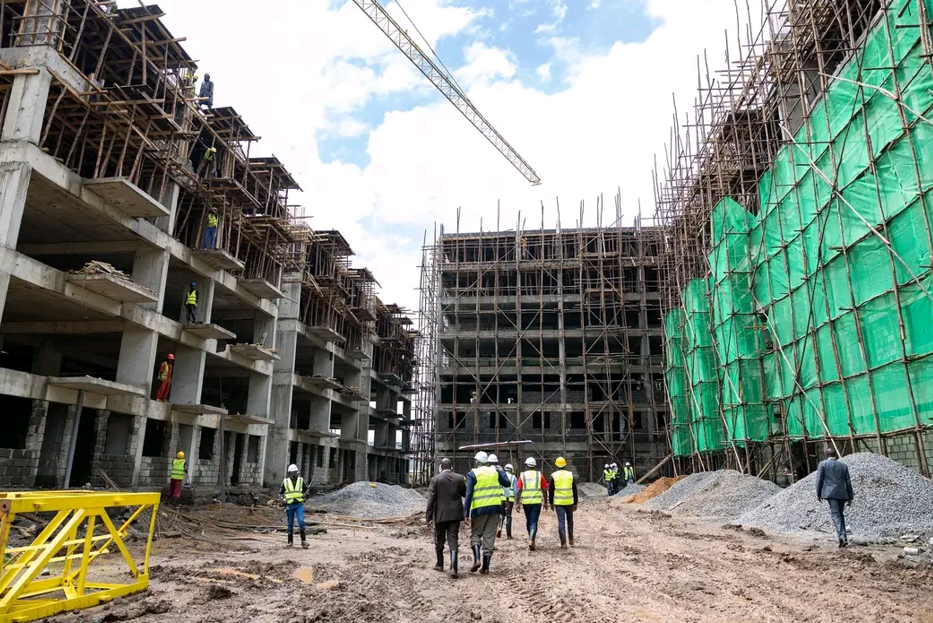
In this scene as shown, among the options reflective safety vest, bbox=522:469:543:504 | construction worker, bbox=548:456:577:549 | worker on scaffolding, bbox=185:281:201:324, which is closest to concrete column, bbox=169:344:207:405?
worker on scaffolding, bbox=185:281:201:324

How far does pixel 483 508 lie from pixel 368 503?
46.8 feet

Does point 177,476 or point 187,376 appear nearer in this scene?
point 177,476

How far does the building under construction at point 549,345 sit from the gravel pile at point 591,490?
69.2 inches

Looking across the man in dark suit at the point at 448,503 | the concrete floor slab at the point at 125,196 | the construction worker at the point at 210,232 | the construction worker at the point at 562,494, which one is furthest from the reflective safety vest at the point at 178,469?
the man in dark suit at the point at 448,503

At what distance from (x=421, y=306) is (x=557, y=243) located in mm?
8959

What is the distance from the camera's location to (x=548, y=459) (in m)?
34.5

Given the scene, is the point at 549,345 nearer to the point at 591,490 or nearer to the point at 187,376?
the point at 591,490

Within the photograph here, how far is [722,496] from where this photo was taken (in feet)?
59.0

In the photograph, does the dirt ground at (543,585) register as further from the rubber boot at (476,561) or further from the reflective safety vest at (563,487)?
the reflective safety vest at (563,487)

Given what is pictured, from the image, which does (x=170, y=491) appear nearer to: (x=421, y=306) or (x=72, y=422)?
(x=72, y=422)

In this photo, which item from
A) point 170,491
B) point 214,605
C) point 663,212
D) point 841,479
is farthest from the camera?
point 663,212

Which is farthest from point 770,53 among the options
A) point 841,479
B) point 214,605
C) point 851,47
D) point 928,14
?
point 214,605

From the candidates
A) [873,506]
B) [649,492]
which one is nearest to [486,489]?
[873,506]

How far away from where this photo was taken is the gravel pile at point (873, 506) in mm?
11102
